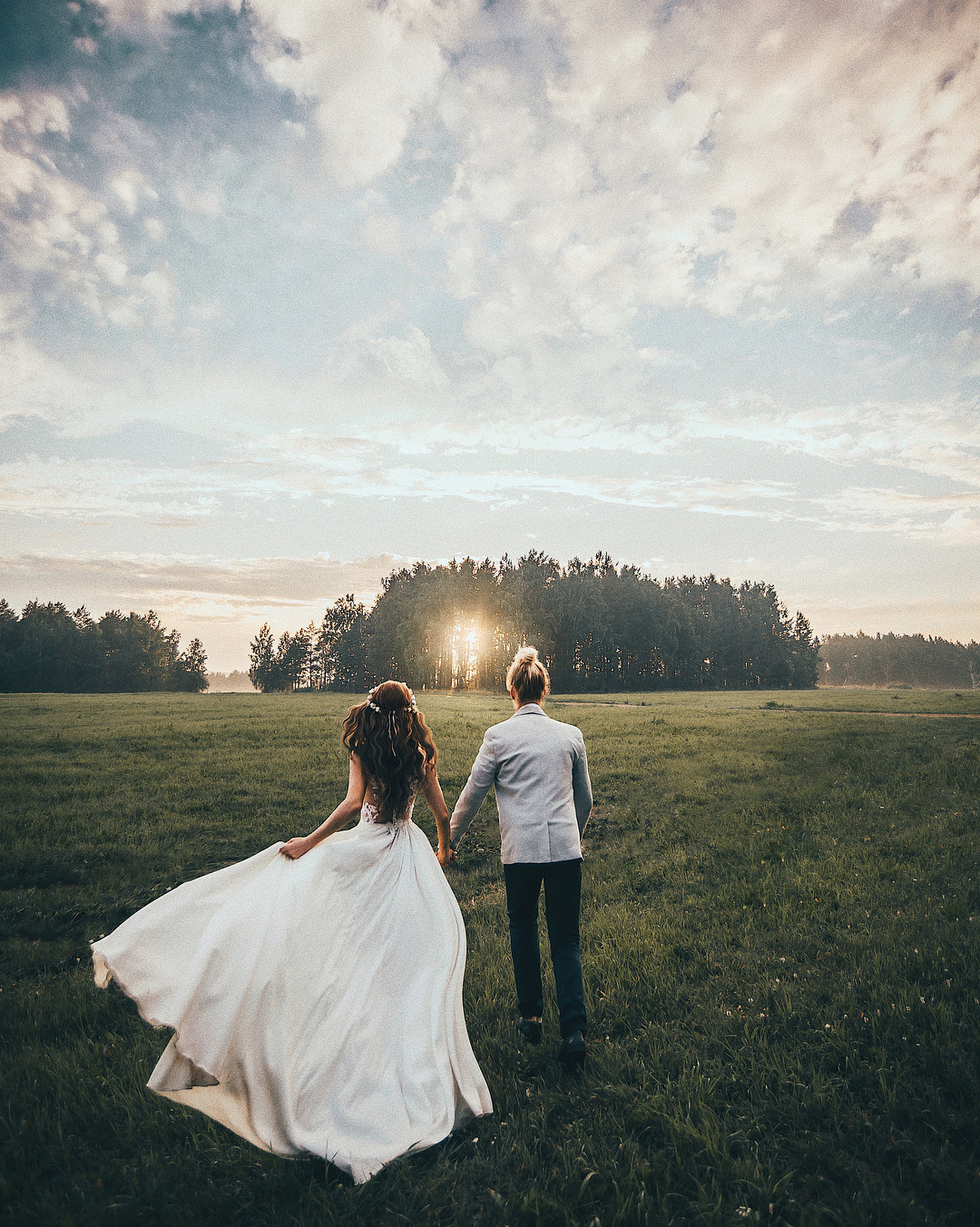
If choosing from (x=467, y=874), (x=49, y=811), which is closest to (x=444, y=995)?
(x=467, y=874)

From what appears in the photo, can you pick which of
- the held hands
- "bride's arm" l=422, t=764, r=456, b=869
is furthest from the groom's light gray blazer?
the held hands

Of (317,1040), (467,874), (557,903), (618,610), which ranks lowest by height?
(467,874)

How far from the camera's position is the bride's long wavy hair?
5.45 meters

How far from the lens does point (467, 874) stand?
10914mm

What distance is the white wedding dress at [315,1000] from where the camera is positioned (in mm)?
4152

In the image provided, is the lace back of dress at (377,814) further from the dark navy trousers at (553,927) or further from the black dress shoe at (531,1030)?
the black dress shoe at (531,1030)

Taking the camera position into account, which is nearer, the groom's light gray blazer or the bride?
the bride

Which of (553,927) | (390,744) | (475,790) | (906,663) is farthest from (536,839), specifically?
(906,663)

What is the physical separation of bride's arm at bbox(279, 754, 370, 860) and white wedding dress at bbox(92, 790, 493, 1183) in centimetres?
12

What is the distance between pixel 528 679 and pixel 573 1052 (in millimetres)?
2986

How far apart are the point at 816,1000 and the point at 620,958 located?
6.25ft

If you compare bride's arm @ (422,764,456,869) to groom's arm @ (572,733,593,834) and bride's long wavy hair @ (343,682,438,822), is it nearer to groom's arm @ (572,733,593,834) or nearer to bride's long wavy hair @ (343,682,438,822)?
bride's long wavy hair @ (343,682,438,822)

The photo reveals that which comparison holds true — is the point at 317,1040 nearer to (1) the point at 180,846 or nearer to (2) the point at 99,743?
(1) the point at 180,846

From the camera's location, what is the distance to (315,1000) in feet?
14.6
